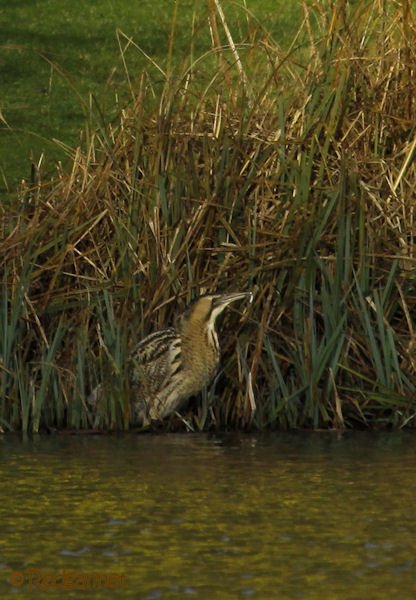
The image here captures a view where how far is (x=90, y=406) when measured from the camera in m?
12.8

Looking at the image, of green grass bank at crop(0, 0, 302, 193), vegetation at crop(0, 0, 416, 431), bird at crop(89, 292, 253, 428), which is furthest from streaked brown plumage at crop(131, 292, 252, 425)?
green grass bank at crop(0, 0, 302, 193)

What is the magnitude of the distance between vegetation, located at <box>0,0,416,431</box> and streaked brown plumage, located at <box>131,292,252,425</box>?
0.17 metres

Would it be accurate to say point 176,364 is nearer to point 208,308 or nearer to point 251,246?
point 208,308

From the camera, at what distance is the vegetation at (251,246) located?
42.1 ft

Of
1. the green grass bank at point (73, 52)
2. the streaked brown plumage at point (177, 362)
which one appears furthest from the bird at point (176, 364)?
the green grass bank at point (73, 52)

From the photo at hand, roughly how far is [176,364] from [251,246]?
1.02 metres

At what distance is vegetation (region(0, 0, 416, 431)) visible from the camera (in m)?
12.8

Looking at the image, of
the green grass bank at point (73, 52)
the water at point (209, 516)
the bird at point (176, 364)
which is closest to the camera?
the water at point (209, 516)

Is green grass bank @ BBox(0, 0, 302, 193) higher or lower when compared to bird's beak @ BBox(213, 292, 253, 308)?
higher

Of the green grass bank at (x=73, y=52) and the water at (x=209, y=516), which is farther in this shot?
the green grass bank at (x=73, y=52)

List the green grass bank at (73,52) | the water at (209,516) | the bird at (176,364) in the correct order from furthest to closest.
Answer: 1. the green grass bank at (73,52)
2. the bird at (176,364)
3. the water at (209,516)

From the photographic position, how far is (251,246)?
1327 cm

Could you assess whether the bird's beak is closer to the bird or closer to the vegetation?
the bird

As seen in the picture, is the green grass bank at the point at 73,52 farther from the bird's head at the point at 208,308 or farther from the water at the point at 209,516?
the water at the point at 209,516
